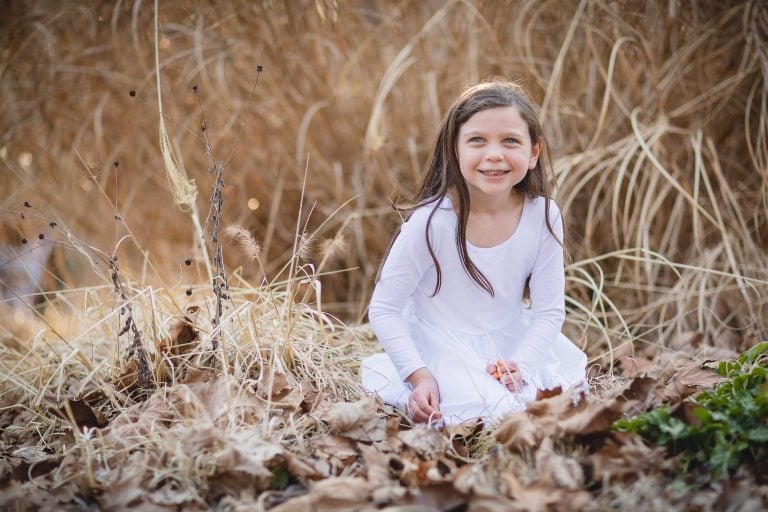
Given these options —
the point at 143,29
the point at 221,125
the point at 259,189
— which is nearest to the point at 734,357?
the point at 259,189

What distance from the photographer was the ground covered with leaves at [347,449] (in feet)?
4.22

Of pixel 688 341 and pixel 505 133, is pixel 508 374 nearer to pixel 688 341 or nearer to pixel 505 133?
pixel 505 133

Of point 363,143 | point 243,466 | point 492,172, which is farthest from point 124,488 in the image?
point 363,143

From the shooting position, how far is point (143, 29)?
3510 mm

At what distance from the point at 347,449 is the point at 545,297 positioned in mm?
750

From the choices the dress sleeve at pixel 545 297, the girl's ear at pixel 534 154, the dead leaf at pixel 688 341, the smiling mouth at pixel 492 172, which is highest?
the girl's ear at pixel 534 154

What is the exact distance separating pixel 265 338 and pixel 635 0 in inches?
88.5

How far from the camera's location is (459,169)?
1886 millimetres

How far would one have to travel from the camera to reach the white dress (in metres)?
1.86

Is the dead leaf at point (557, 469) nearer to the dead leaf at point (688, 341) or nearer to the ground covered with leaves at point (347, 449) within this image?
the ground covered with leaves at point (347, 449)

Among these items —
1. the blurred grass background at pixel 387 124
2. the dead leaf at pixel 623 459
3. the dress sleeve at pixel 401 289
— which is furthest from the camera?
the blurred grass background at pixel 387 124

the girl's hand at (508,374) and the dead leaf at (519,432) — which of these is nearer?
A: the dead leaf at (519,432)

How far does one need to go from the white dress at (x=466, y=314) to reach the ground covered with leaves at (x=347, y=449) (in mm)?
148

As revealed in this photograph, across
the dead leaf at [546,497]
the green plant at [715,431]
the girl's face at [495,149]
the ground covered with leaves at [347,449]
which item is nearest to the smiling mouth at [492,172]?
the girl's face at [495,149]
